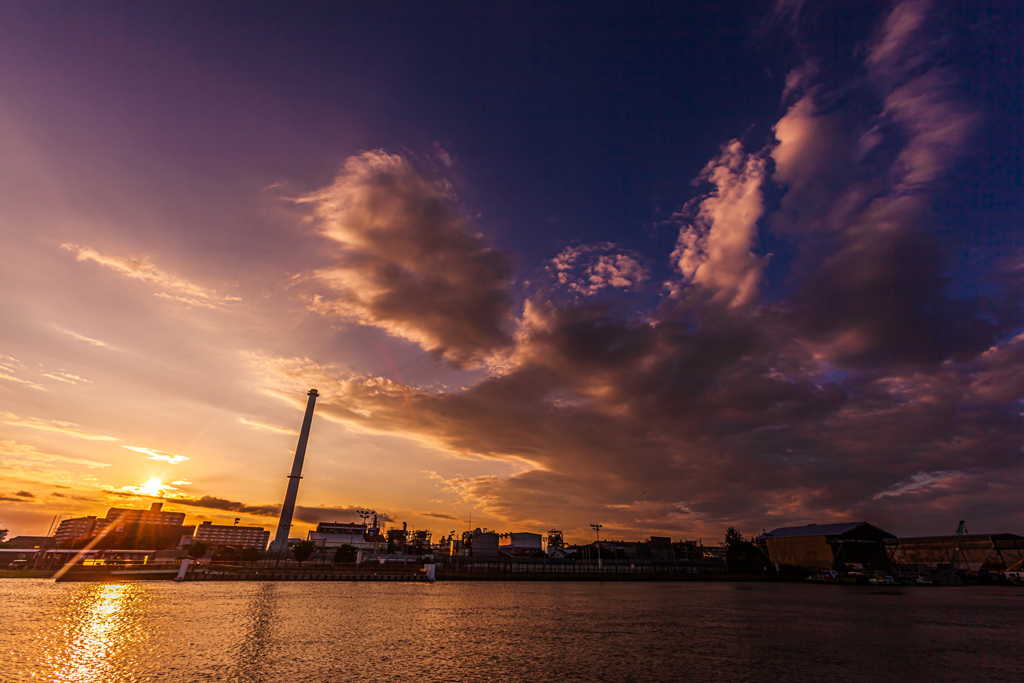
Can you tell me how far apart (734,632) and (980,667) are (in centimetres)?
1575

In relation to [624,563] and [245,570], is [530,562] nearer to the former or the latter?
[624,563]

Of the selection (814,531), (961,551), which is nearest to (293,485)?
(814,531)

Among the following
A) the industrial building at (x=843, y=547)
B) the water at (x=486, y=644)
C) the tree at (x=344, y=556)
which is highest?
the industrial building at (x=843, y=547)

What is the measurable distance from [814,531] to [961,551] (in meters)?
42.3

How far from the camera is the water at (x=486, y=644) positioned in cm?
2292

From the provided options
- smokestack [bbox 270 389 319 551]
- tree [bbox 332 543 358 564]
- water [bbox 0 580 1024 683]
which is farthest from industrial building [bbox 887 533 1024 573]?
smokestack [bbox 270 389 319 551]

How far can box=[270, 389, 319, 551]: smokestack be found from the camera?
16812 cm

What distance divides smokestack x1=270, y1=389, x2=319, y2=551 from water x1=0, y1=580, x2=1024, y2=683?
12721 cm

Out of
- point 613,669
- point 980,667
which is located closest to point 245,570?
point 613,669

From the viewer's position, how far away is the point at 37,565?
391 ft

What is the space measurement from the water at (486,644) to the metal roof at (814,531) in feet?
318

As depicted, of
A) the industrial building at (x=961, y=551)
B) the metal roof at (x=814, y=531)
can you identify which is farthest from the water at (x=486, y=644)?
the industrial building at (x=961, y=551)

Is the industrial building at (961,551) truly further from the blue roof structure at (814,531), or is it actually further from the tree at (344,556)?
the tree at (344,556)

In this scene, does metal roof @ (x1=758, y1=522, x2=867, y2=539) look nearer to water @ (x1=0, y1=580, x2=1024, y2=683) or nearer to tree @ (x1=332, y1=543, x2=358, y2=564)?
water @ (x1=0, y1=580, x2=1024, y2=683)
